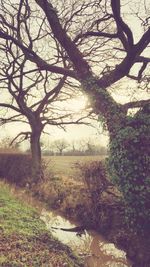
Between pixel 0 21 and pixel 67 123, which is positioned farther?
pixel 67 123

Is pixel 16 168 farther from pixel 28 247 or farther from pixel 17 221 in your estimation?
pixel 28 247

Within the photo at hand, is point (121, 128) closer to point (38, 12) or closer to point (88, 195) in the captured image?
point (88, 195)

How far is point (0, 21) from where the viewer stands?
1728 centimetres

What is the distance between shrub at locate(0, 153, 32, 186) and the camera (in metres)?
Answer: 20.6

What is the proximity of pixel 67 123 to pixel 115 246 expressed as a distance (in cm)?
1358

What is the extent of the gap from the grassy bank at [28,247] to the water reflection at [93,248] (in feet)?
2.50

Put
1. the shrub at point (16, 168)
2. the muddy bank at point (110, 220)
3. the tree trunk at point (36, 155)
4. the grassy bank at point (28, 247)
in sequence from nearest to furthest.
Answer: the grassy bank at point (28, 247) → the muddy bank at point (110, 220) → the tree trunk at point (36, 155) → the shrub at point (16, 168)

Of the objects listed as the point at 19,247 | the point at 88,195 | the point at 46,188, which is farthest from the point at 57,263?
the point at 46,188

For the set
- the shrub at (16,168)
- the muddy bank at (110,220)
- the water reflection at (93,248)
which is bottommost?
the water reflection at (93,248)

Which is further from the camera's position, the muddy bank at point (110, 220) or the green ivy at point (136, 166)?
the green ivy at point (136, 166)

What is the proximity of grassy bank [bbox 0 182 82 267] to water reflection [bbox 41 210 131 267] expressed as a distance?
76 cm

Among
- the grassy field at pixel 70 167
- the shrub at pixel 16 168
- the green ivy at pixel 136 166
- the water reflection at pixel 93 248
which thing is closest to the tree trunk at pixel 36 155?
the shrub at pixel 16 168

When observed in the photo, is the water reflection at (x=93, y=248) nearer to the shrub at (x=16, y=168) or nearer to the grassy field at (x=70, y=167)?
the grassy field at (x=70, y=167)

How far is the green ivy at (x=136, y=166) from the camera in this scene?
872 centimetres
